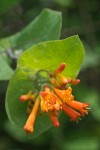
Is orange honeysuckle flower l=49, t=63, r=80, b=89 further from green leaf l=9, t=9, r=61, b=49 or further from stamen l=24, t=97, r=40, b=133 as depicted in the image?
green leaf l=9, t=9, r=61, b=49

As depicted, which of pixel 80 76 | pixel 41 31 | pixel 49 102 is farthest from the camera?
pixel 80 76

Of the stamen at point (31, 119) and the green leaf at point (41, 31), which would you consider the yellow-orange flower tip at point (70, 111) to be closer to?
the stamen at point (31, 119)

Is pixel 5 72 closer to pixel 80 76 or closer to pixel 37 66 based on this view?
pixel 37 66

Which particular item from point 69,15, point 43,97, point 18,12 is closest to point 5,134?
point 18,12

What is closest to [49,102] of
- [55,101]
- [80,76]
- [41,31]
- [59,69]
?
[55,101]

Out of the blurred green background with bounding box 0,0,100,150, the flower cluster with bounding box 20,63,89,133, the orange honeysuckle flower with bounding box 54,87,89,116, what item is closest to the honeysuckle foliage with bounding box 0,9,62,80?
the flower cluster with bounding box 20,63,89,133

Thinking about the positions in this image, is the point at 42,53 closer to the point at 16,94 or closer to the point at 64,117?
the point at 16,94
